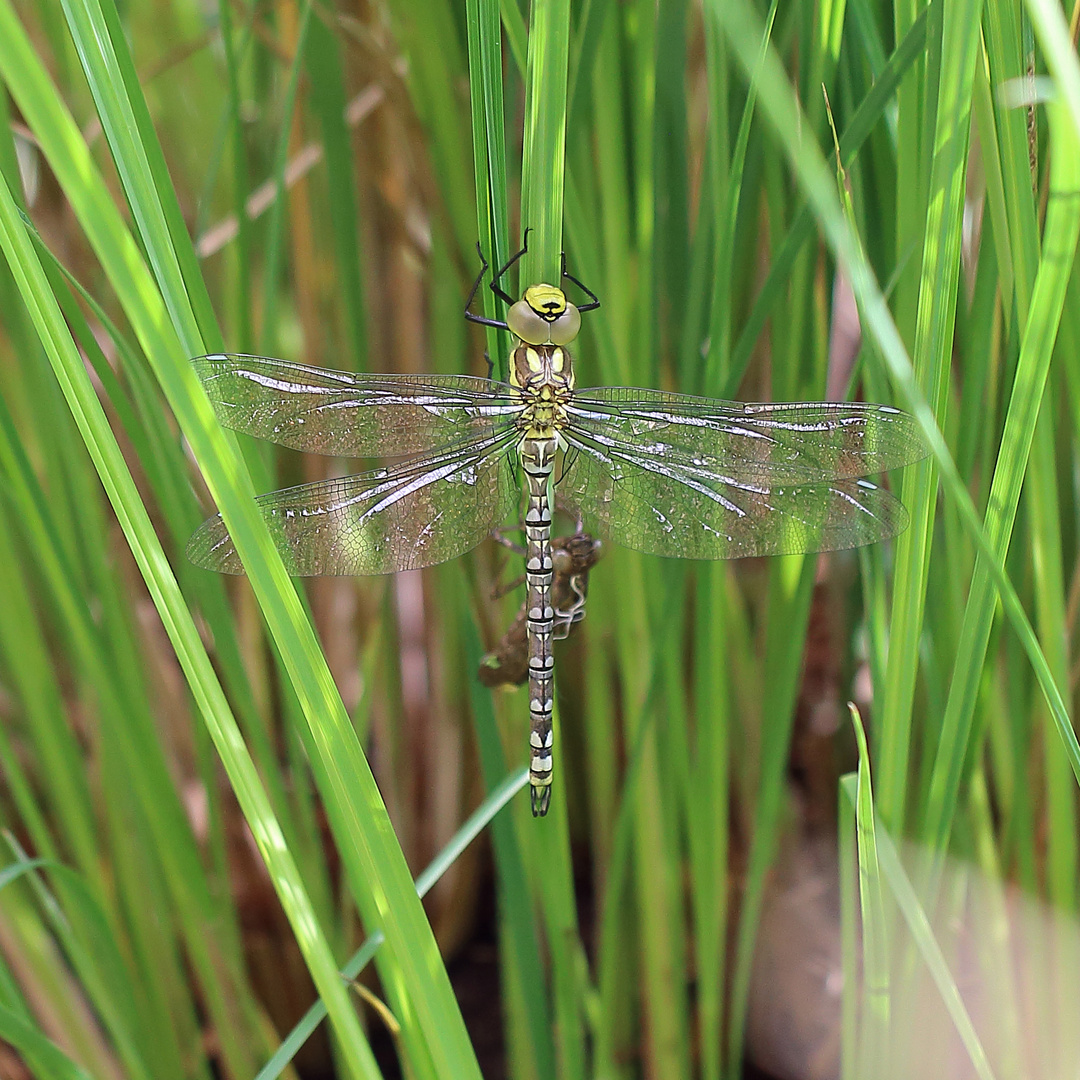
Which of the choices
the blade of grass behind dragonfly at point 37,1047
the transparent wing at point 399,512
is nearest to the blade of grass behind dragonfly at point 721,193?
the transparent wing at point 399,512

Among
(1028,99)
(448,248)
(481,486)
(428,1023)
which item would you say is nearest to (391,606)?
(481,486)

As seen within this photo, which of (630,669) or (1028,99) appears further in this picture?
(630,669)

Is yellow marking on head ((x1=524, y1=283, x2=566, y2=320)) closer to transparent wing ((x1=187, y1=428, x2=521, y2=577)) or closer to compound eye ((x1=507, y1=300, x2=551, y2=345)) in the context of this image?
compound eye ((x1=507, y1=300, x2=551, y2=345))

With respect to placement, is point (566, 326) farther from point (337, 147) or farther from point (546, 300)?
point (337, 147)

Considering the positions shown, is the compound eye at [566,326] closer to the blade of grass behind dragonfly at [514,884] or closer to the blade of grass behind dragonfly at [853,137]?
the blade of grass behind dragonfly at [853,137]

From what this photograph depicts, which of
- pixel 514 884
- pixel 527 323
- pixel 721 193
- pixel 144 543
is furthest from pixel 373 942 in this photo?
pixel 721 193

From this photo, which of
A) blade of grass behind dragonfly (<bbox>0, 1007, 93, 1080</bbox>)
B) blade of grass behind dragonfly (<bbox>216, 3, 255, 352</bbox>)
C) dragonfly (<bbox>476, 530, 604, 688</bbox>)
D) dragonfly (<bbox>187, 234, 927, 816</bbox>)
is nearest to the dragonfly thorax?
A: dragonfly (<bbox>187, 234, 927, 816</bbox>)

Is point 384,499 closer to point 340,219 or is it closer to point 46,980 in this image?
point 340,219
